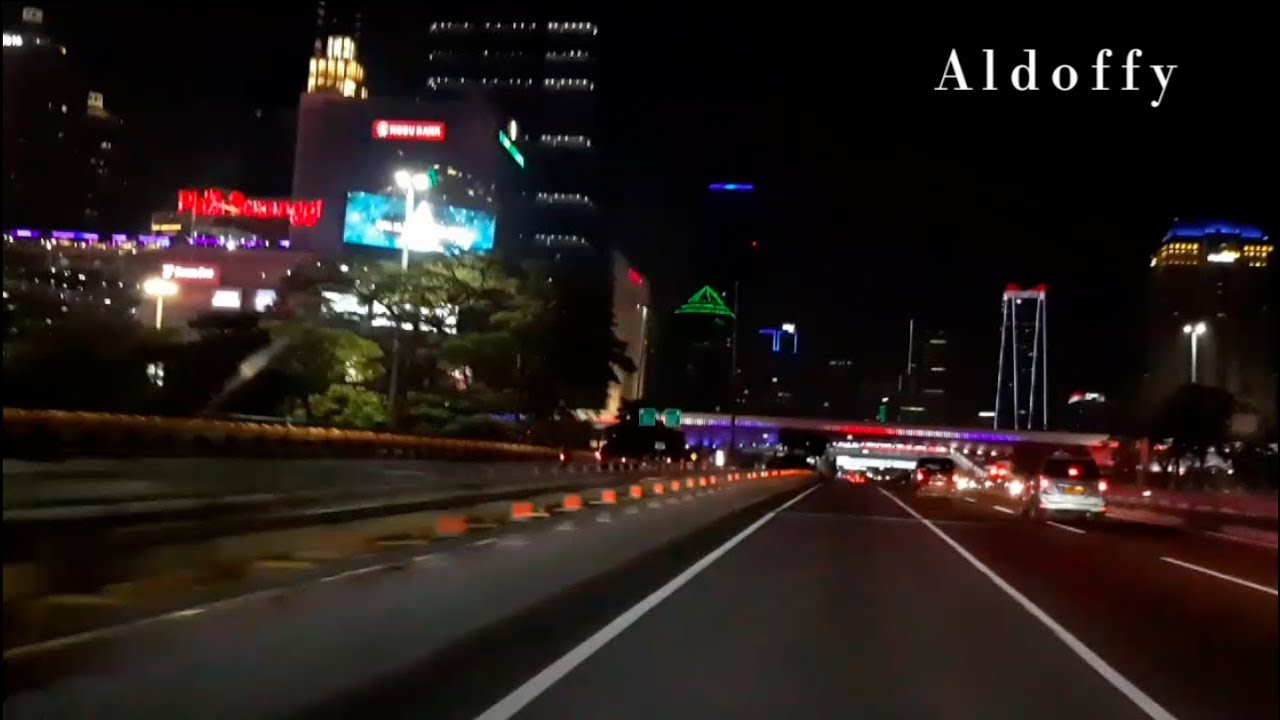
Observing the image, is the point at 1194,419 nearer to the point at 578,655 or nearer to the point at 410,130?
the point at 578,655

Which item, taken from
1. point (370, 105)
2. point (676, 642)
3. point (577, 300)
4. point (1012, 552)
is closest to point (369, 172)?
point (370, 105)

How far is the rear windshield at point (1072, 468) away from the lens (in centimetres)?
3691

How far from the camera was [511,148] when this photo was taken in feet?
393

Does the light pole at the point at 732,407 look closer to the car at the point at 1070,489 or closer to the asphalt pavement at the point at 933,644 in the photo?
the car at the point at 1070,489

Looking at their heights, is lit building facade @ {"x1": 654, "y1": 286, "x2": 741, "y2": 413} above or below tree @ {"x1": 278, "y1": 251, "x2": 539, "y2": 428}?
above

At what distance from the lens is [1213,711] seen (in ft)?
31.8

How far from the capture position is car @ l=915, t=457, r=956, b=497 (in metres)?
81.2

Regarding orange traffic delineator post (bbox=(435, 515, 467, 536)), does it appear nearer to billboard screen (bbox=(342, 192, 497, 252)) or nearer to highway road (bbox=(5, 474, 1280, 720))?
highway road (bbox=(5, 474, 1280, 720))

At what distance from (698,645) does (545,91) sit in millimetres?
137471

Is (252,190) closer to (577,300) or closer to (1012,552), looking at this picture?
(577,300)

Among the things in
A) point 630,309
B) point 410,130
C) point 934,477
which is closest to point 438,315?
point 934,477

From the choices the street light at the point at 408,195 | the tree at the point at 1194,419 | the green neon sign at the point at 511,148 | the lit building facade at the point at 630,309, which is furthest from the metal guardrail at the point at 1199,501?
the lit building facade at the point at 630,309

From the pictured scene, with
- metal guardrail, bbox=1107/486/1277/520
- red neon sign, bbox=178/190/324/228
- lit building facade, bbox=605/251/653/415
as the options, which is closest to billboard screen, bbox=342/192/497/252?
Answer: red neon sign, bbox=178/190/324/228

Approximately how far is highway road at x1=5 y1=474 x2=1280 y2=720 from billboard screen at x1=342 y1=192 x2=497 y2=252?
65.8 metres
